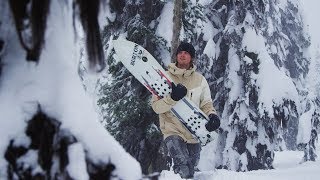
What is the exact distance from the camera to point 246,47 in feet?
44.3

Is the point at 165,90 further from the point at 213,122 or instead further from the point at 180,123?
the point at 213,122

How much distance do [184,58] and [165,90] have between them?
27.6 inches

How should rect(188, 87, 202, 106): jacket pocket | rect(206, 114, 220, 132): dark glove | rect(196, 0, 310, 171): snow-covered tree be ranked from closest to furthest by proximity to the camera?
rect(206, 114, 220, 132): dark glove → rect(188, 87, 202, 106): jacket pocket → rect(196, 0, 310, 171): snow-covered tree

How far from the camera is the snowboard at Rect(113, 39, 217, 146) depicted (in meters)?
6.98

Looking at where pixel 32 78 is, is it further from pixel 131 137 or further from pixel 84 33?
pixel 131 137

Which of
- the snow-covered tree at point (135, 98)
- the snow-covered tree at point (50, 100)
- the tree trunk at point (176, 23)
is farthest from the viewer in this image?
the snow-covered tree at point (135, 98)

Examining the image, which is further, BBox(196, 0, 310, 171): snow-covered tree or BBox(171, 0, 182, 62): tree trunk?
BBox(196, 0, 310, 171): snow-covered tree

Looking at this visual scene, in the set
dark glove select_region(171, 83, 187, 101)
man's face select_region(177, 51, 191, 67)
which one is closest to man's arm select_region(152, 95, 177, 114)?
dark glove select_region(171, 83, 187, 101)

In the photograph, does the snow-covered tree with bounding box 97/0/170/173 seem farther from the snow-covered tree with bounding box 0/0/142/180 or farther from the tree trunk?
the snow-covered tree with bounding box 0/0/142/180

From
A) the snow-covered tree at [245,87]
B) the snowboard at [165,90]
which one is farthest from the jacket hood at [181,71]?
the snow-covered tree at [245,87]

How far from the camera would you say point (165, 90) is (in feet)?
23.4

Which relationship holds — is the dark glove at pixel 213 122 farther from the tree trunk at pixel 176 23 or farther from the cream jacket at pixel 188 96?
the tree trunk at pixel 176 23

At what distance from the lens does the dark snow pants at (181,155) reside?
661 centimetres

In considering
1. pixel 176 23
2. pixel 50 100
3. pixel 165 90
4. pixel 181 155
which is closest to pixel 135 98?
pixel 176 23
